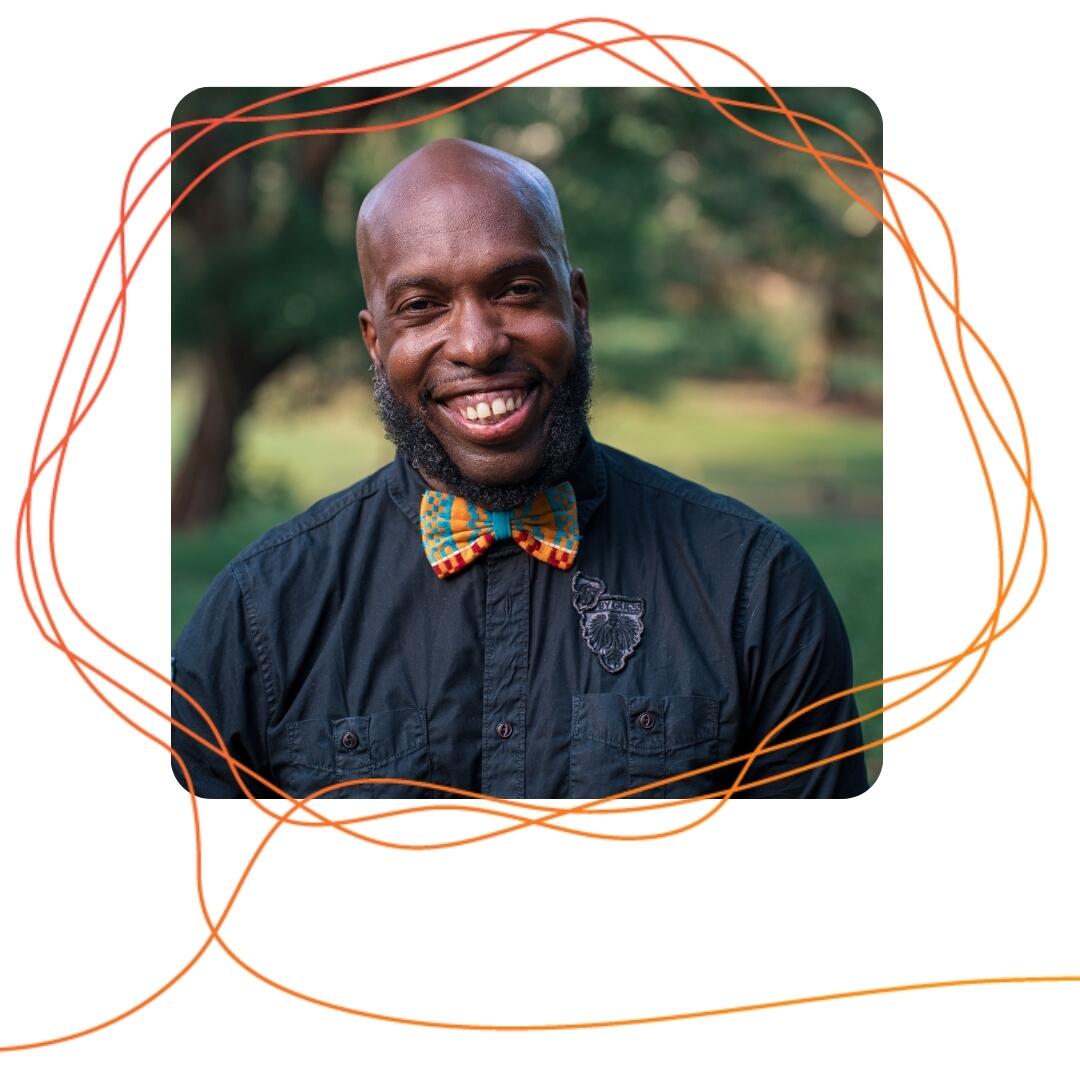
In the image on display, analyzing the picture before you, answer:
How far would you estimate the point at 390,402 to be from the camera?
12.3 feet

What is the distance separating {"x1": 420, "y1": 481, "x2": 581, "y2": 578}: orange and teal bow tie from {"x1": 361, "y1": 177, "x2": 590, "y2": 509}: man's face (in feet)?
0.16

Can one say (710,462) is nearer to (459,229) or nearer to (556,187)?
(556,187)

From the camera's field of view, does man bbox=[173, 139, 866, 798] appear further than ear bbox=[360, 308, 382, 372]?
No

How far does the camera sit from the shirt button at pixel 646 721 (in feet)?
11.8

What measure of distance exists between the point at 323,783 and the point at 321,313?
13.1 ft

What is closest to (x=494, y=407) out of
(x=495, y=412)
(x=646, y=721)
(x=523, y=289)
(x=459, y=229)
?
(x=495, y=412)

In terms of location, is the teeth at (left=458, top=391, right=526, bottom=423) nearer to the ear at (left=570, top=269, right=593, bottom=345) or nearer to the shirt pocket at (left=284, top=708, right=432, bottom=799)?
the ear at (left=570, top=269, right=593, bottom=345)

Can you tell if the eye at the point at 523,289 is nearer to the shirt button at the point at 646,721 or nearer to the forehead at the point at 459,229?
the forehead at the point at 459,229

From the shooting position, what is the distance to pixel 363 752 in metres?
3.63

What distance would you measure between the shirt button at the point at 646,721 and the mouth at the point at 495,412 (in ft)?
2.60

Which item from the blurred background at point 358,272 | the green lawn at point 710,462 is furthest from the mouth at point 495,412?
the blurred background at point 358,272

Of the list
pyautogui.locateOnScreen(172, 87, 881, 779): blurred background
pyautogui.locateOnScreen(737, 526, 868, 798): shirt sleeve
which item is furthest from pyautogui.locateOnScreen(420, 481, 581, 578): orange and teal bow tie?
pyautogui.locateOnScreen(172, 87, 881, 779): blurred background

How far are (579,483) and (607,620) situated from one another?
0.38m

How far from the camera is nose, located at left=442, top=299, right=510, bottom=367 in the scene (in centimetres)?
349
